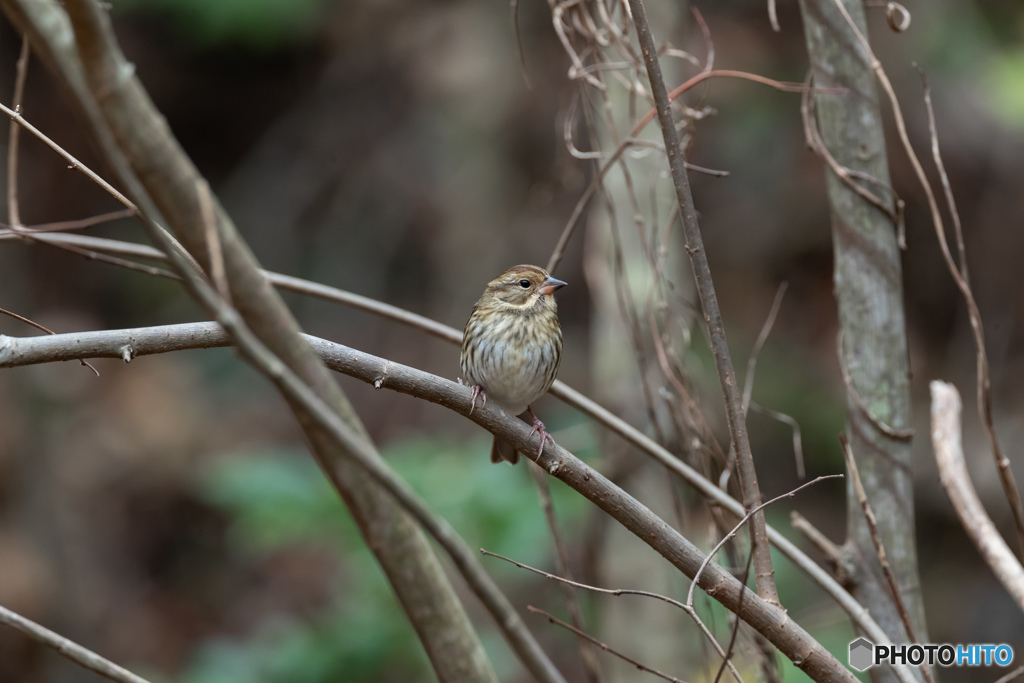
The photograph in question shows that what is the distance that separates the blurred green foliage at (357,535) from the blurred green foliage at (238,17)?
15.8 feet

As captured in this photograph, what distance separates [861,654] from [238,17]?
24.9 ft

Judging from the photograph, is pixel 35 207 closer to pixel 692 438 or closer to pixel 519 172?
pixel 519 172

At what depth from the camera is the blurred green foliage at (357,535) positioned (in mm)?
4230

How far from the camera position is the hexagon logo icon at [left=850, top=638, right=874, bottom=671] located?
226 centimetres

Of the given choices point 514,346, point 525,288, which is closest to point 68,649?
point 514,346

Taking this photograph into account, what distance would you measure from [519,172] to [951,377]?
4001 millimetres

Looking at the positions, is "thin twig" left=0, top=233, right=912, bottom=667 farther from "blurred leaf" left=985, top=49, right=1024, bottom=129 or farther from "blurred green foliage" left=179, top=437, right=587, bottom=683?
"blurred leaf" left=985, top=49, right=1024, bottom=129

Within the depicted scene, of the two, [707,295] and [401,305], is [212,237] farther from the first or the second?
[401,305]

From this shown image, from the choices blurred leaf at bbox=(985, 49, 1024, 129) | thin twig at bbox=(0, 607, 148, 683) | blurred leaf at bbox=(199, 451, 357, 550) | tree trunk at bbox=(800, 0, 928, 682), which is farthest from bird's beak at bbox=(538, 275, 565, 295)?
blurred leaf at bbox=(985, 49, 1024, 129)

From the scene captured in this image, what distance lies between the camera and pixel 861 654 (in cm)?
231

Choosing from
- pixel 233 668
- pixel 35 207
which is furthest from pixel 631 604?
pixel 35 207

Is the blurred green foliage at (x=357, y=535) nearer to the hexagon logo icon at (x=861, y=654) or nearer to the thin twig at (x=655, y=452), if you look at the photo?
the hexagon logo icon at (x=861, y=654)

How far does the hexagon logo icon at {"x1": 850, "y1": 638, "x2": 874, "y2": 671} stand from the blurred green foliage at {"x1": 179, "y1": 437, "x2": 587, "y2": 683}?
196 centimetres

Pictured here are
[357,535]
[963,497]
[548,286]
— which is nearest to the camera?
[963,497]
